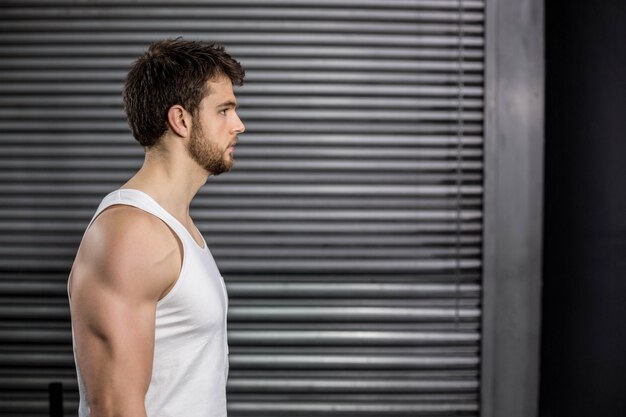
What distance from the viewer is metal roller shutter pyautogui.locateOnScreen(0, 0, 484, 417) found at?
2.34m

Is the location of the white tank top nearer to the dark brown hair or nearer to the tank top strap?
the tank top strap

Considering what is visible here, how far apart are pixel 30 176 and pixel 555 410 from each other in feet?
7.44

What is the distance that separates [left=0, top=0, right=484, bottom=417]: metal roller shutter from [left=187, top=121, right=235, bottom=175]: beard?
3.11ft

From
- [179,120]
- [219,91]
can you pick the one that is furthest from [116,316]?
[219,91]

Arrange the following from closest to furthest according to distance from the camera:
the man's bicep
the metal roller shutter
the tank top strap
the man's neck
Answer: the man's bicep < the tank top strap < the man's neck < the metal roller shutter

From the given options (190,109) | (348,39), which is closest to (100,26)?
(348,39)

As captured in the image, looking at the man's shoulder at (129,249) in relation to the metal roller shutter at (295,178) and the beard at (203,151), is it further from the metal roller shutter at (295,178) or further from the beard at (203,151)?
the metal roller shutter at (295,178)

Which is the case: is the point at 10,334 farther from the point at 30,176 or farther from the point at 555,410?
the point at 555,410

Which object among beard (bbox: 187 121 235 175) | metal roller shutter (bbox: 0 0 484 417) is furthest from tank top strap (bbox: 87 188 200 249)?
metal roller shutter (bbox: 0 0 484 417)

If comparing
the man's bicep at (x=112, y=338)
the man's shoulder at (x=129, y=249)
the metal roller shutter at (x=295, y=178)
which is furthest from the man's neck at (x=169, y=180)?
the metal roller shutter at (x=295, y=178)

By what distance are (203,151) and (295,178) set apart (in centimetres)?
100

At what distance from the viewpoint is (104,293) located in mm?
1114

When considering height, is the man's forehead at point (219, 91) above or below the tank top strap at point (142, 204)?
above

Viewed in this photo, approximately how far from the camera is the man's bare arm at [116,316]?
111 cm
